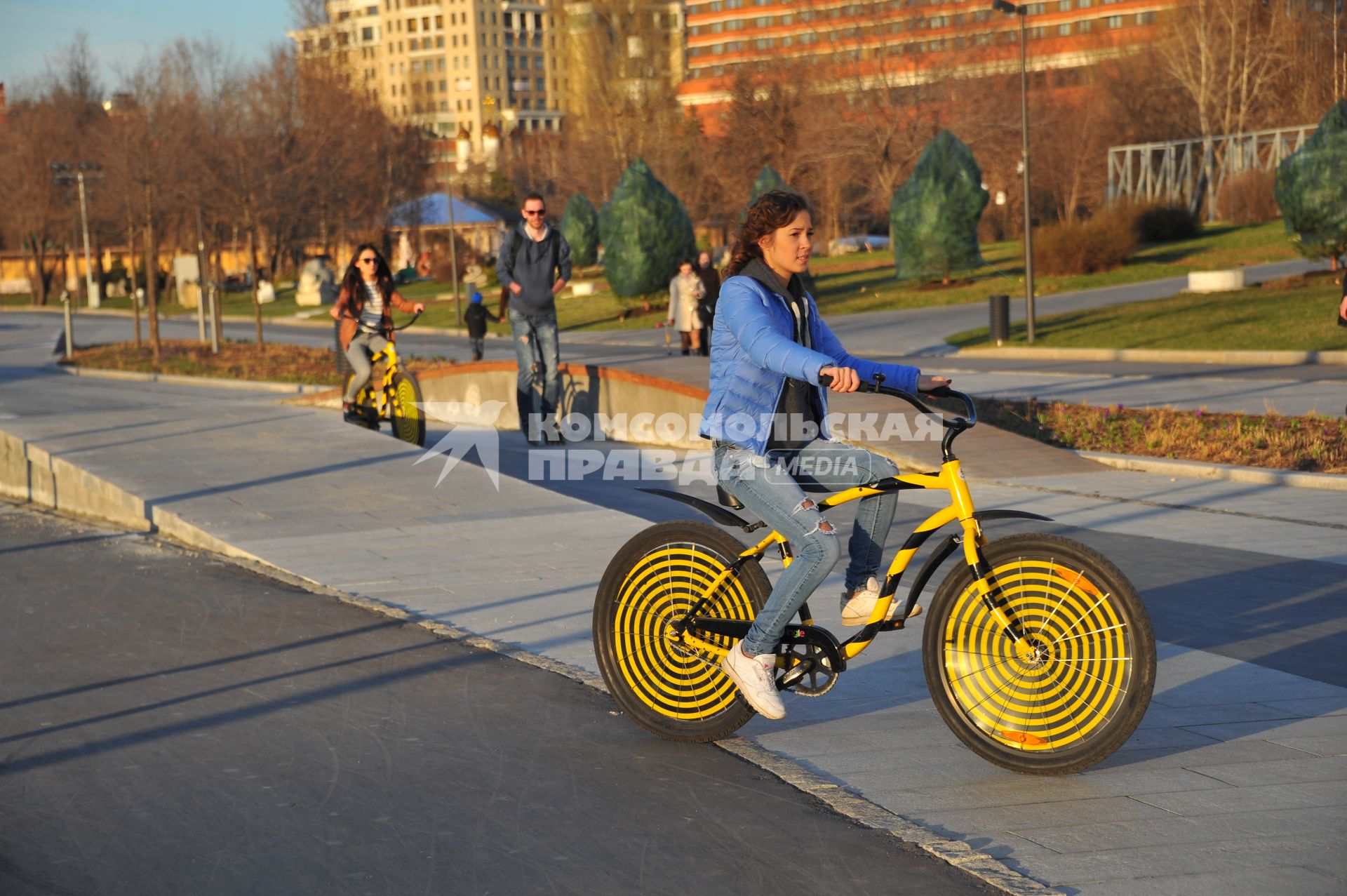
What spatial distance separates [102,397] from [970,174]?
23533 millimetres

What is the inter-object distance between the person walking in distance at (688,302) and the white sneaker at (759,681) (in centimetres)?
2256

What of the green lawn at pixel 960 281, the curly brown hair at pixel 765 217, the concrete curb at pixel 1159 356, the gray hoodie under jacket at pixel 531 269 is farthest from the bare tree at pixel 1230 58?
the curly brown hair at pixel 765 217

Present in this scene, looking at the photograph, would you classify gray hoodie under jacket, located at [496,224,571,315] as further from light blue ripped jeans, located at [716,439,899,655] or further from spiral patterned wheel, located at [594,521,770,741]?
light blue ripped jeans, located at [716,439,899,655]

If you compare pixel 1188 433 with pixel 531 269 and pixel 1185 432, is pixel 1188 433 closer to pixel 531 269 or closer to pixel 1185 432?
pixel 1185 432

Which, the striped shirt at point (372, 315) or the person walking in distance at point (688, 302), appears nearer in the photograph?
the striped shirt at point (372, 315)

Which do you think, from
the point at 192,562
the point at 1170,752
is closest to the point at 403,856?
the point at 1170,752

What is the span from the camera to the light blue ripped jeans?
502cm

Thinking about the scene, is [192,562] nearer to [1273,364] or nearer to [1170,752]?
[1170,752]

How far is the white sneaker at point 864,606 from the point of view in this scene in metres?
5.16

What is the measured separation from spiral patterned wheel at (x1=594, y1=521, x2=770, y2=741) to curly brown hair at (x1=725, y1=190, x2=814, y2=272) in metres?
0.97

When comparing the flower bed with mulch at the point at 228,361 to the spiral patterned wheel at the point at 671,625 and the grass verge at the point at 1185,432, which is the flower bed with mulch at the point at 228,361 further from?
the spiral patterned wheel at the point at 671,625

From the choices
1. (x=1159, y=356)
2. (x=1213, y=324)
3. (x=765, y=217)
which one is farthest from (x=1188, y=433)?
(x=1213, y=324)

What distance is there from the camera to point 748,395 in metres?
5.08

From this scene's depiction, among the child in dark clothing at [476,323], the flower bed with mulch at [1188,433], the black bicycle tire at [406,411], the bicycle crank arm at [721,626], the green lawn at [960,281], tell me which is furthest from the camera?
the green lawn at [960,281]
